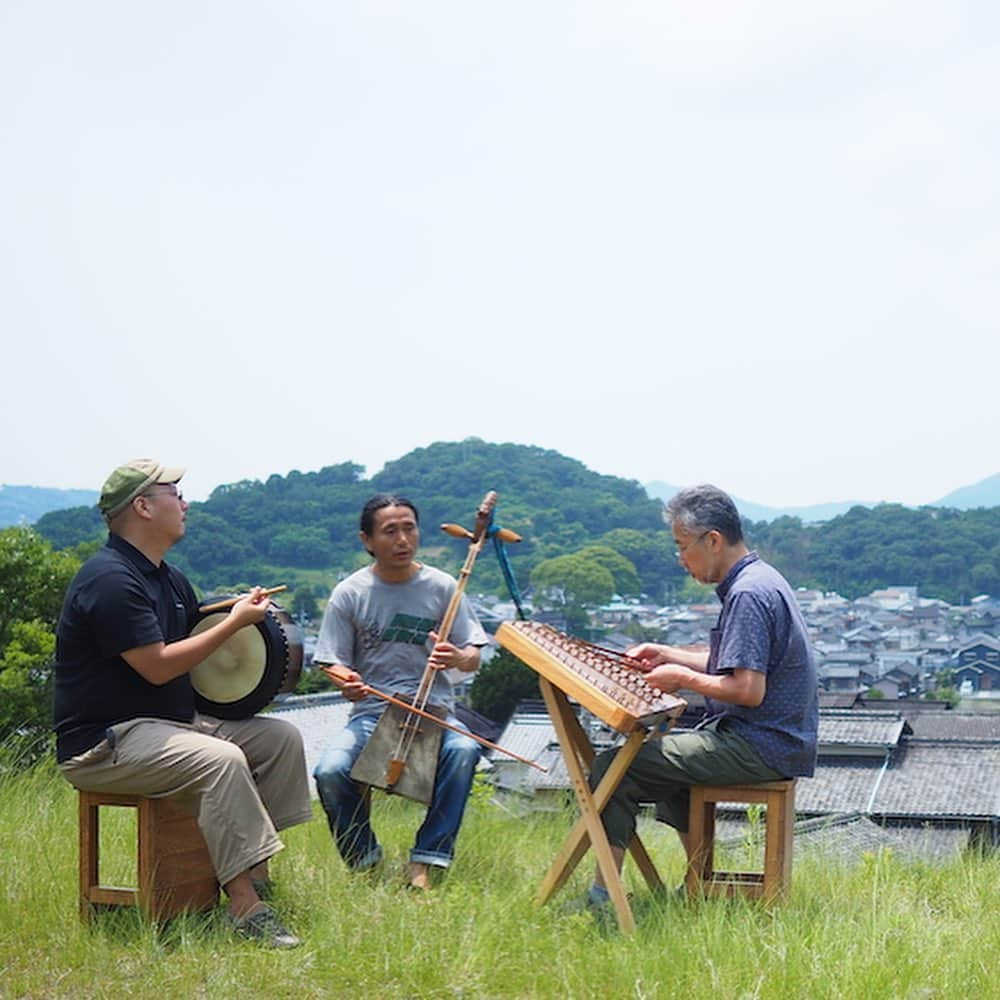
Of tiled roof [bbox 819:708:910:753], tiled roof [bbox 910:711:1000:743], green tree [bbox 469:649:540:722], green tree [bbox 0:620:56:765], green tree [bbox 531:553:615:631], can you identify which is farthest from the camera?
green tree [bbox 531:553:615:631]

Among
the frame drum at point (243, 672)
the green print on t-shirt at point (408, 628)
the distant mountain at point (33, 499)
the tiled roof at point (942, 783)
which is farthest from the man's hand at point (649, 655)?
the distant mountain at point (33, 499)

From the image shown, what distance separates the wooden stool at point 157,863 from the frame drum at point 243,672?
1.41ft

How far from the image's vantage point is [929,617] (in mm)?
95562

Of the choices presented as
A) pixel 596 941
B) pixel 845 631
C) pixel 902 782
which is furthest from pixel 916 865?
pixel 845 631

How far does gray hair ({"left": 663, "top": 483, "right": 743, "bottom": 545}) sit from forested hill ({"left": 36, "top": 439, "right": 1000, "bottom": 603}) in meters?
81.2

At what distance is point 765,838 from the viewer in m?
4.48

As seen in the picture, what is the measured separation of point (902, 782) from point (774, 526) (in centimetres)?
9038

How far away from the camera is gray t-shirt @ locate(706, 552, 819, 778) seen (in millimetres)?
4320

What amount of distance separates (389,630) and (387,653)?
0.09 meters

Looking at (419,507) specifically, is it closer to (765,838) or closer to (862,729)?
(862,729)

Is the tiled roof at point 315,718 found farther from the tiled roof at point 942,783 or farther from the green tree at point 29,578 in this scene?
the green tree at point 29,578

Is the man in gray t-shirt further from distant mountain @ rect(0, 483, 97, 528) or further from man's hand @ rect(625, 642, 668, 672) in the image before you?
distant mountain @ rect(0, 483, 97, 528)

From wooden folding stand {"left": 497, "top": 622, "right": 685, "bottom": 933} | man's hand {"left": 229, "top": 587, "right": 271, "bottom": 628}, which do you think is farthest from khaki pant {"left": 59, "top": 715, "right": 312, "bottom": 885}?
wooden folding stand {"left": 497, "top": 622, "right": 685, "bottom": 933}

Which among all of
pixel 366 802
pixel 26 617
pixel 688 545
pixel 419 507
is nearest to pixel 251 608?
pixel 366 802
